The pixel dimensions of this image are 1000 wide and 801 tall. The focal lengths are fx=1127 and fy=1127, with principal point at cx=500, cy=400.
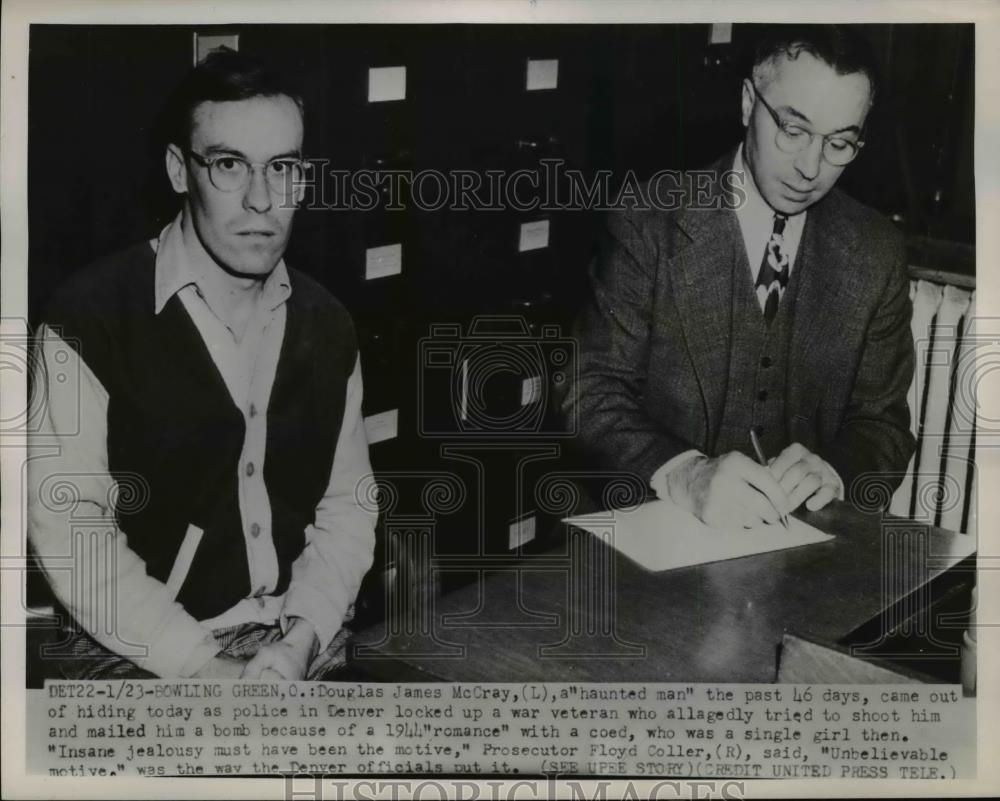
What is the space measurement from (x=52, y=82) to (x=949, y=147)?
1.47 m

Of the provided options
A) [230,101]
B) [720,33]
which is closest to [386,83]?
[230,101]

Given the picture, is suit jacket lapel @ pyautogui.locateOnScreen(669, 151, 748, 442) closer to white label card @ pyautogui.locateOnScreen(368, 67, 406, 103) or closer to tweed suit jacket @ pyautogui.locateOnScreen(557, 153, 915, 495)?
tweed suit jacket @ pyautogui.locateOnScreen(557, 153, 915, 495)

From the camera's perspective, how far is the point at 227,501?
5.97 ft

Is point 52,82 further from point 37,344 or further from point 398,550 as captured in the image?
point 398,550

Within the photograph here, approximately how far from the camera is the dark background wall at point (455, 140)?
1805 mm

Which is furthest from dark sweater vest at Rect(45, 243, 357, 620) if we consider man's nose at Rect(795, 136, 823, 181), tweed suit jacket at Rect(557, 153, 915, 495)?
man's nose at Rect(795, 136, 823, 181)

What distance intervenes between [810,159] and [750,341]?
12.4 inches

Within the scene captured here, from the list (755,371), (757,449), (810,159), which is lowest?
(757,449)

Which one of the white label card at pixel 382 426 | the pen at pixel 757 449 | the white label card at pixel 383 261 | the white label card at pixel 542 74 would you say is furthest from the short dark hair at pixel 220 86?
the pen at pixel 757 449

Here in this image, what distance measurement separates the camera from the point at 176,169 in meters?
1.78

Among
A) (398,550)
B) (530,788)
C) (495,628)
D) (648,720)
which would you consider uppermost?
(398,550)

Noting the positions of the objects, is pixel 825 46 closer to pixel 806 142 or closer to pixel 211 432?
pixel 806 142

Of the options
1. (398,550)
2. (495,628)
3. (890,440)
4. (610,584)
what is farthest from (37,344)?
(890,440)

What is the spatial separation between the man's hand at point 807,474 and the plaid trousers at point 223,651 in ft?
2.50
